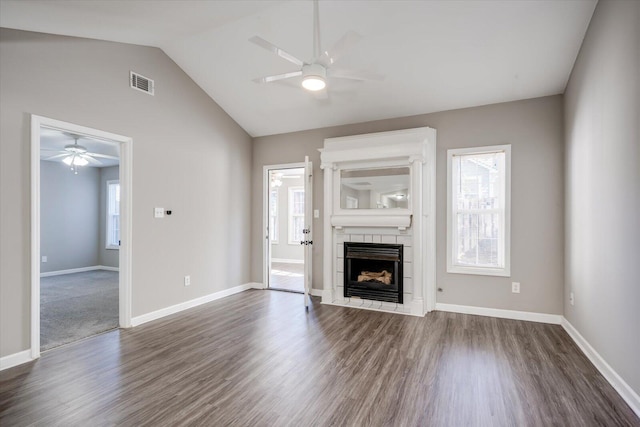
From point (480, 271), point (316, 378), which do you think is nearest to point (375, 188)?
point (480, 271)

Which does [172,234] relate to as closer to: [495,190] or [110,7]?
[110,7]

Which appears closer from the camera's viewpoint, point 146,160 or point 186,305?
point 146,160

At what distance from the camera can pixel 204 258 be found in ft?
15.7

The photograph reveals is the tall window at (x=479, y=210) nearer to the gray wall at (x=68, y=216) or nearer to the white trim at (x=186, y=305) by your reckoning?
the white trim at (x=186, y=305)

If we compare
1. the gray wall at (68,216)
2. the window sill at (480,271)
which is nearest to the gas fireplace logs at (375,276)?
the window sill at (480,271)

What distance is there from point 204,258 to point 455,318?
3.59 metres

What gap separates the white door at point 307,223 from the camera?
454 cm

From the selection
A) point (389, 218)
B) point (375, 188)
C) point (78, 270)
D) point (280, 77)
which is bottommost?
point (78, 270)

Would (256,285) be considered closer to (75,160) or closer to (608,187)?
(75,160)

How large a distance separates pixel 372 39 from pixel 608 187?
8.44 feet

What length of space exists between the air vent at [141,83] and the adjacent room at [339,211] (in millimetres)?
23

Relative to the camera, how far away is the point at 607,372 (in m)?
2.52

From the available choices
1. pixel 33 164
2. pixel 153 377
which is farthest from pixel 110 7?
pixel 153 377

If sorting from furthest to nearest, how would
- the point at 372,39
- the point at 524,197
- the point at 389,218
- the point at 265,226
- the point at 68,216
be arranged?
1. the point at 68,216
2. the point at 265,226
3. the point at 389,218
4. the point at 524,197
5. the point at 372,39
